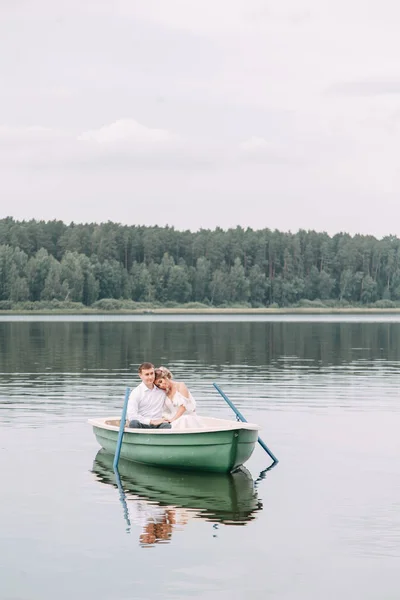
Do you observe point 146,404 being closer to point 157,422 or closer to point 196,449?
point 157,422

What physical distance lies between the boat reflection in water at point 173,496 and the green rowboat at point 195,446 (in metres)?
0.24

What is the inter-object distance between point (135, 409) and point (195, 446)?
2.11 meters

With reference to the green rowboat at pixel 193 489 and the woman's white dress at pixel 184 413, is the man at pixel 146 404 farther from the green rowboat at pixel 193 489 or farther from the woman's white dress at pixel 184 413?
the green rowboat at pixel 193 489

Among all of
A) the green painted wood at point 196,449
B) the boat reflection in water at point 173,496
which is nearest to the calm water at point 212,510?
the boat reflection in water at point 173,496

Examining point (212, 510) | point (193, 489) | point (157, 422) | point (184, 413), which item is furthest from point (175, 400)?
point (212, 510)

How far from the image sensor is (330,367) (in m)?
51.5

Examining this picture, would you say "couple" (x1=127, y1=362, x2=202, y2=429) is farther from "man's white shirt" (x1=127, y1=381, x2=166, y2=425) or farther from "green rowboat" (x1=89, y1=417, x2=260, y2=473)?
"green rowboat" (x1=89, y1=417, x2=260, y2=473)

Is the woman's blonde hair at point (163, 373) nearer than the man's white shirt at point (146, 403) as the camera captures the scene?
Yes

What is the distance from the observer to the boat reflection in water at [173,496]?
17.8m

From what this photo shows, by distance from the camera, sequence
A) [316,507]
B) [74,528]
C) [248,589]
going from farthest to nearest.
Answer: [316,507] → [74,528] → [248,589]

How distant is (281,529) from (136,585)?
3.76m

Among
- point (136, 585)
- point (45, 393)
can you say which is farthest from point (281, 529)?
→ point (45, 393)

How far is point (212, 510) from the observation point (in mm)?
18828

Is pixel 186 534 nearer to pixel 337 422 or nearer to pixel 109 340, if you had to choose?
pixel 337 422
